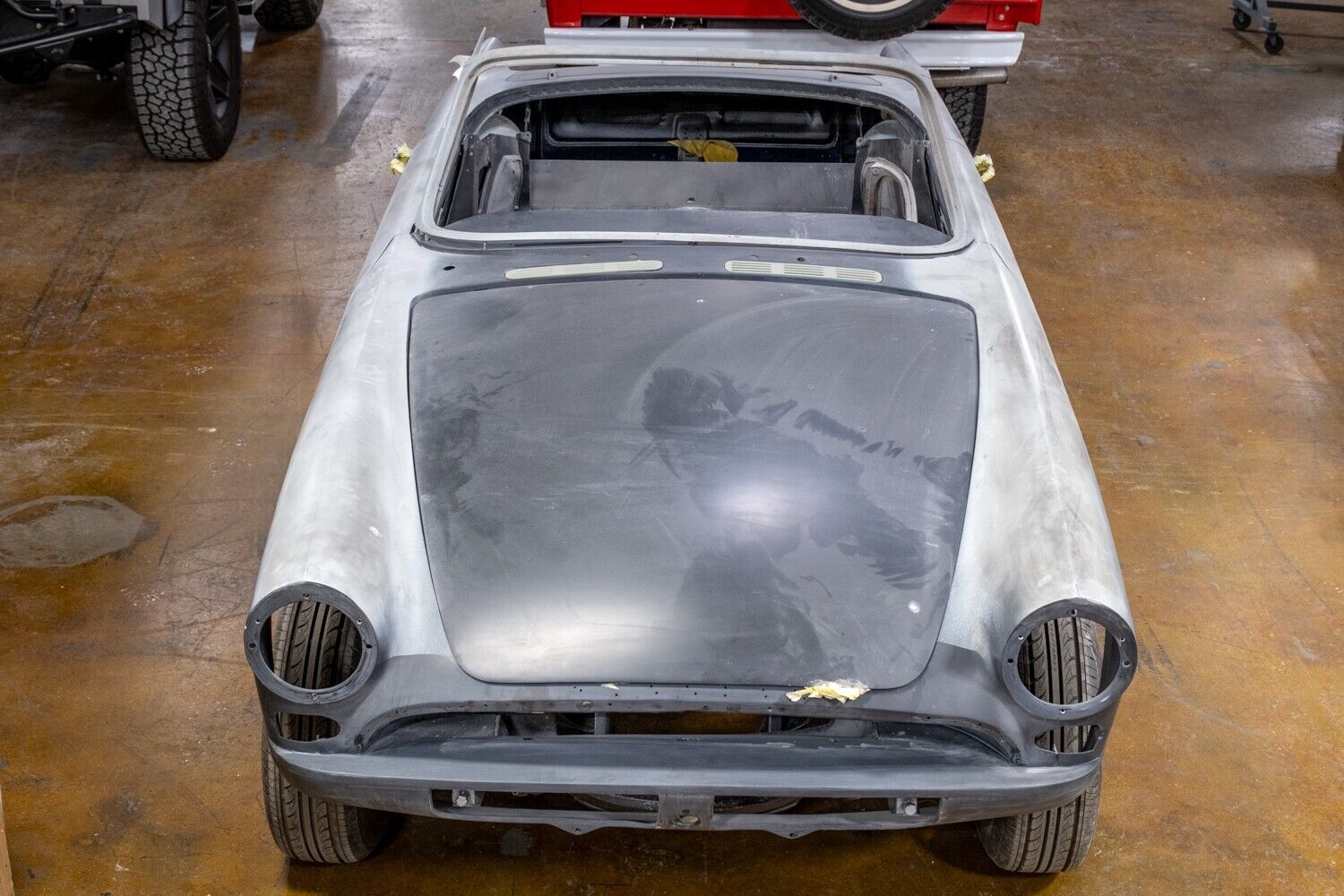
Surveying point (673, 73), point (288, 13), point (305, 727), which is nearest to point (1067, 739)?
point (305, 727)

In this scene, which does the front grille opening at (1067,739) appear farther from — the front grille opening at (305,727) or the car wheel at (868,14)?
the car wheel at (868,14)

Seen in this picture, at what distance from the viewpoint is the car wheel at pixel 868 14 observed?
4.06m

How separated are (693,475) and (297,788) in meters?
0.88

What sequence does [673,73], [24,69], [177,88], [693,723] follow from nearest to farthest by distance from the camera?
[693,723]
[673,73]
[177,88]
[24,69]

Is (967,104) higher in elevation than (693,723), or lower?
higher

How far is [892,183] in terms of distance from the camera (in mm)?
3256

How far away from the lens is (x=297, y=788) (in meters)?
2.07

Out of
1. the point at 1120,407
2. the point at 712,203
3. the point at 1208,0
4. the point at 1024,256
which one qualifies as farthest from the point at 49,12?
the point at 1208,0

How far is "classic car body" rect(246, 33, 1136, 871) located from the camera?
1969 mm

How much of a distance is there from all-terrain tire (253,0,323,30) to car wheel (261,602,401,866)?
5.81 meters

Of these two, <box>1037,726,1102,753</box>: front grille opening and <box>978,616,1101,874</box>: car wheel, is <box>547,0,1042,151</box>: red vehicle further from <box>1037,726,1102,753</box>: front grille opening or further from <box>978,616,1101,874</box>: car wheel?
<box>1037,726,1102,753</box>: front grille opening

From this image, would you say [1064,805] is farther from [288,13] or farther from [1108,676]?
[288,13]

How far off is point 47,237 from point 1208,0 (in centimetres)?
735

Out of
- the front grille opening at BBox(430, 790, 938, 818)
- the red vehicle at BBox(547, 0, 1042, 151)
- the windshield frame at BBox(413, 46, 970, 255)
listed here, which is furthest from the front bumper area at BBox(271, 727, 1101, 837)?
the red vehicle at BBox(547, 0, 1042, 151)
